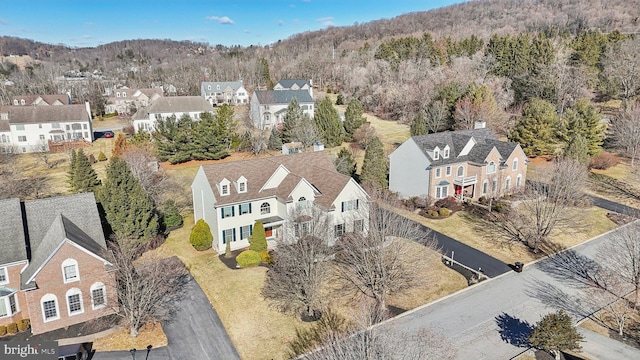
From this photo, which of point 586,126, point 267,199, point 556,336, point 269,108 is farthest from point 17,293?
point 586,126

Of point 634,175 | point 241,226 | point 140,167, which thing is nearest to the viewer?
point 241,226

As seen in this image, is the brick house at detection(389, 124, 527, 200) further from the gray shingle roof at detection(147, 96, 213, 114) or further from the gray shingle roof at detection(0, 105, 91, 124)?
the gray shingle roof at detection(0, 105, 91, 124)

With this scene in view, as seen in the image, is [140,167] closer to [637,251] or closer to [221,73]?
[637,251]

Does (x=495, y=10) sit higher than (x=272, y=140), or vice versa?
(x=495, y=10)

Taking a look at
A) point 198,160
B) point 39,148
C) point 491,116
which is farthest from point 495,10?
point 39,148

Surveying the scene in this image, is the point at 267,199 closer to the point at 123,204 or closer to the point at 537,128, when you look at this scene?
the point at 123,204

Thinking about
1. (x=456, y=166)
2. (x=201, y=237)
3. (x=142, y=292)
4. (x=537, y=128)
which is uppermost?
(x=537, y=128)

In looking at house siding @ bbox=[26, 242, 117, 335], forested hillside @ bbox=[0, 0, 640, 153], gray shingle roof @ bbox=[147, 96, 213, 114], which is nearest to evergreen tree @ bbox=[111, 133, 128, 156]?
gray shingle roof @ bbox=[147, 96, 213, 114]
